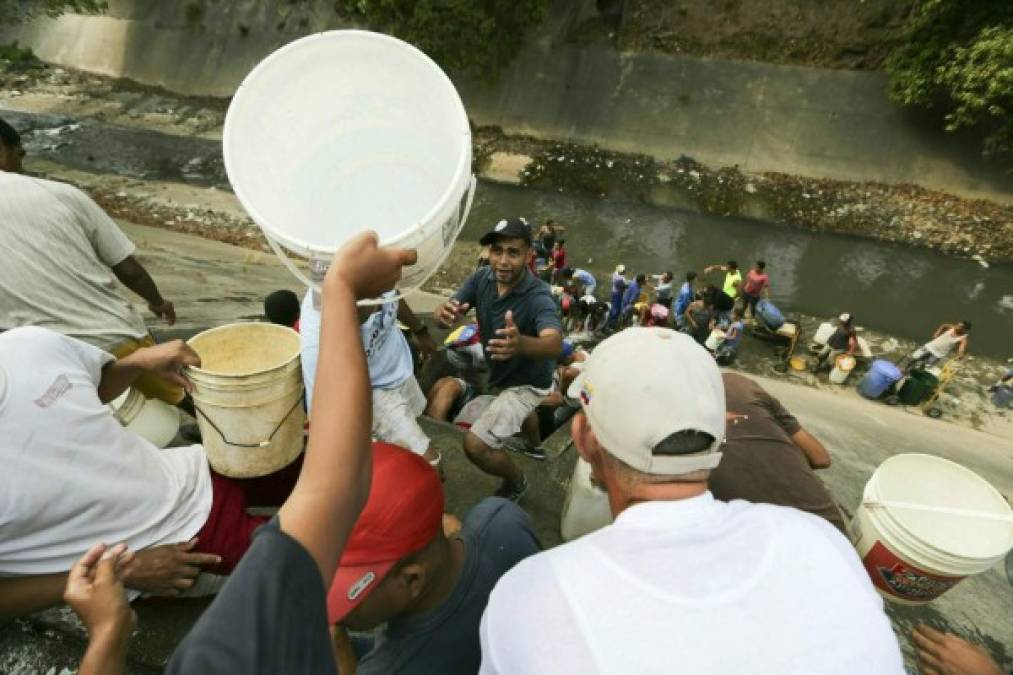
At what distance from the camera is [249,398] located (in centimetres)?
239

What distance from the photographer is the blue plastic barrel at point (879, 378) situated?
29.3 feet

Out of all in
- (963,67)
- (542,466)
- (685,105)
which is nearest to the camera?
(542,466)

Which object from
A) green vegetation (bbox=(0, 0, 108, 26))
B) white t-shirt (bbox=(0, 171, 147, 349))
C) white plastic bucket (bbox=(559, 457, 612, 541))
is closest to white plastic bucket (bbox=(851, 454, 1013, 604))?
white plastic bucket (bbox=(559, 457, 612, 541))

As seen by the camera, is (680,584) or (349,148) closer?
(680,584)

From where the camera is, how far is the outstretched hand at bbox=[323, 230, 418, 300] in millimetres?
1226

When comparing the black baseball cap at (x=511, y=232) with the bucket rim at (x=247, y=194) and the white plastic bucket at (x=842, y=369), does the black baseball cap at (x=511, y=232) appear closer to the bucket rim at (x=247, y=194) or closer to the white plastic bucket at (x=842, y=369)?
the bucket rim at (x=247, y=194)

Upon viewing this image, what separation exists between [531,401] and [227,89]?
74.3 ft

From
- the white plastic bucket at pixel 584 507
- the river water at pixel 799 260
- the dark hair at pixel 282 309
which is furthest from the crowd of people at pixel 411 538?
the river water at pixel 799 260

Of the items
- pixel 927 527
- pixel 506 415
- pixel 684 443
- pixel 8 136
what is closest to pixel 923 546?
pixel 927 527

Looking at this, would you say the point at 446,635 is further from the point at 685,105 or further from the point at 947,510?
the point at 685,105

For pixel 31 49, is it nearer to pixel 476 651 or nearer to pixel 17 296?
pixel 17 296

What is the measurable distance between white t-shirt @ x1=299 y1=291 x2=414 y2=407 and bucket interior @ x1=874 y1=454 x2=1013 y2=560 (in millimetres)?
2167

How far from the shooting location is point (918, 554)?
2.00m

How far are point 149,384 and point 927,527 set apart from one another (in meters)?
3.67
